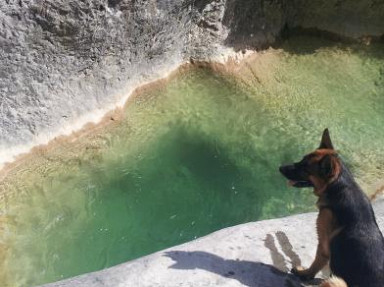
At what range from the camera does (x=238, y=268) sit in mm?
6305

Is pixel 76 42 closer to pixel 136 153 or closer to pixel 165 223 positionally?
pixel 136 153

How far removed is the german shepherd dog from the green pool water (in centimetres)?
279

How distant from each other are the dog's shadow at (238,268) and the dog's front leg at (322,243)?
129mm

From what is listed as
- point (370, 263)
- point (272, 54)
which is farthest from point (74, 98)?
point (370, 263)

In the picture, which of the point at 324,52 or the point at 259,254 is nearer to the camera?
the point at 259,254

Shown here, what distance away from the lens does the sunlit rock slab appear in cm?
605

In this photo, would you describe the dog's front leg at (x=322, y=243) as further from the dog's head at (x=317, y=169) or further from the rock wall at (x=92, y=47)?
the rock wall at (x=92, y=47)

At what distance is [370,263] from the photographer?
18.5ft

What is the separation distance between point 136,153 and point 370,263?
16.2 feet

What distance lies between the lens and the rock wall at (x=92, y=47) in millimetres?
9094

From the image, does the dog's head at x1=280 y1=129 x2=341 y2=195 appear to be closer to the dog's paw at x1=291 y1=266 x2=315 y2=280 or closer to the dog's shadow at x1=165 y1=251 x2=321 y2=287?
the dog's paw at x1=291 y1=266 x2=315 y2=280

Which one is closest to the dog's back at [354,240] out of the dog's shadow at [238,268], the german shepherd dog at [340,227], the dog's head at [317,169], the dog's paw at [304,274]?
the german shepherd dog at [340,227]

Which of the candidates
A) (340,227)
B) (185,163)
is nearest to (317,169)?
(340,227)

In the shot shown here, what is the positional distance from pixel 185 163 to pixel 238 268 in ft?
11.8
